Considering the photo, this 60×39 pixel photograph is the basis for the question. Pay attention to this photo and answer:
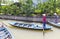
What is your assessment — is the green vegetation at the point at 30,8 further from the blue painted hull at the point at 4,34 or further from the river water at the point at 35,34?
the blue painted hull at the point at 4,34

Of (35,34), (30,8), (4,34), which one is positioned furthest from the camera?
(30,8)

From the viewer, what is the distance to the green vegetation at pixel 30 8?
877 centimetres

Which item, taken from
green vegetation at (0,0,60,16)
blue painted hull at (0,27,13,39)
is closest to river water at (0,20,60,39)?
blue painted hull at (0,27,13,39)

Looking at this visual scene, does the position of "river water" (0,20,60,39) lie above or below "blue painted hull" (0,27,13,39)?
below

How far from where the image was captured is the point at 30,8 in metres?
8.79

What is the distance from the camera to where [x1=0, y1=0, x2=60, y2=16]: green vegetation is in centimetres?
877

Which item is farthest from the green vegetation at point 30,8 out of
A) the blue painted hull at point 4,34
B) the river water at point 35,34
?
the blue painted hull at point 4,34

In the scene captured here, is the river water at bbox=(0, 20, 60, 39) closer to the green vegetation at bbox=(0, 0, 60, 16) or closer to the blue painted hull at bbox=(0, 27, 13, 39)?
the blue painted hull at bbox=(0, 27, 13, 39)

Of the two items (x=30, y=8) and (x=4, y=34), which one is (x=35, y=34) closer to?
(x=4, y=34)

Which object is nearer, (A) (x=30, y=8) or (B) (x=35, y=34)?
Answer: (B) (x=35, y=34)

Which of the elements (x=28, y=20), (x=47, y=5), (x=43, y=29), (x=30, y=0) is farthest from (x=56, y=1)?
(x=43, y=29)

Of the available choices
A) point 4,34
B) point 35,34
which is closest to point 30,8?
point 35,34

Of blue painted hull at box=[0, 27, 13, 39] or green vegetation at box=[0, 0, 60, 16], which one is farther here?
green vegetation at box=[0, 0, 60, 16]

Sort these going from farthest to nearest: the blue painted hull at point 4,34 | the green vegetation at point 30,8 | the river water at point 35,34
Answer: the green vegetation at point 30,8 → the river water at point 35,34 → the blue painted hull at point 4,34
